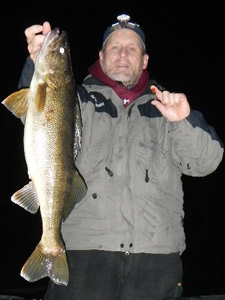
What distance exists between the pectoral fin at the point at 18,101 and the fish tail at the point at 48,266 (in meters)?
1.01

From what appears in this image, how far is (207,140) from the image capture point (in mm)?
3395

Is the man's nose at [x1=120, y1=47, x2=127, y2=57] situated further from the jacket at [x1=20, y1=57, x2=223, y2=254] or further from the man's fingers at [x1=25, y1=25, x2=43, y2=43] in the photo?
the man's fingers at [x1=25, y1=25, x2=43, y2=43]

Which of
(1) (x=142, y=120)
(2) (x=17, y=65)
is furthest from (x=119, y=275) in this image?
(2) (x=17, y=65)

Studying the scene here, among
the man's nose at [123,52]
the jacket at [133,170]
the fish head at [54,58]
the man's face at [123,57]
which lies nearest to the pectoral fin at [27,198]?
the jacket at [133,170]

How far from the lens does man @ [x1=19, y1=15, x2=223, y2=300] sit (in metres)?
3.19

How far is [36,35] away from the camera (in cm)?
321

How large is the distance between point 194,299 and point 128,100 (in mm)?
1731

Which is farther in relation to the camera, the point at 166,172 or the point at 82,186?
the point at 166,172

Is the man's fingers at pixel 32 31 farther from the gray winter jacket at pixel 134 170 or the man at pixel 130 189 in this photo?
the gray winter jacket at pixel 134 170

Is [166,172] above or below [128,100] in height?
below

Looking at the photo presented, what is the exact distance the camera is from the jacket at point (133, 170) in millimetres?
3213

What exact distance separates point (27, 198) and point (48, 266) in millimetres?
516

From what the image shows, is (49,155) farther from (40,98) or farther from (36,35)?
(36,35)

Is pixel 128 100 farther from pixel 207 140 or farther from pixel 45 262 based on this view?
pixel 45 262
